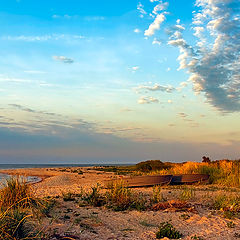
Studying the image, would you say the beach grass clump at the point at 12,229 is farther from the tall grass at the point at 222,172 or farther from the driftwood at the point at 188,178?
the tall grass at the point at 222,172

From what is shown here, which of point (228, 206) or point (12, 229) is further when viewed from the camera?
point (228, 206)

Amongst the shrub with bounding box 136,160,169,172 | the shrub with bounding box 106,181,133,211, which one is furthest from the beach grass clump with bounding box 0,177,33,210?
the shrub with bounding box 136,160,169,172

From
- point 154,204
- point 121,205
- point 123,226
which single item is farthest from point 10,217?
point 154,204

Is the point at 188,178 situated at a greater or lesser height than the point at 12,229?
greater

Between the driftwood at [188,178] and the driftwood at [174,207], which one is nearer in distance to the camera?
the driftwood at [174,207]

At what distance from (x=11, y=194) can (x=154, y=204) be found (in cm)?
415

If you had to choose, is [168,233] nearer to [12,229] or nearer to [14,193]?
[12,229]

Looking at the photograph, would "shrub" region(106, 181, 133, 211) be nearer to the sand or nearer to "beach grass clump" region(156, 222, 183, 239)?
the sand

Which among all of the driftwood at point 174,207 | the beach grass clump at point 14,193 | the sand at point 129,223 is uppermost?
the beach grass clump at point 14,193

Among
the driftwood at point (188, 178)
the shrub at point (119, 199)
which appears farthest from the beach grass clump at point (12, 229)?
the driftwood at point (188, 178)

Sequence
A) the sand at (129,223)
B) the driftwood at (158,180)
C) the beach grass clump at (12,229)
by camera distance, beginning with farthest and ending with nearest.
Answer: the driftwood at (158,180) < the sand at (129,223) < the beach grass clump at (12,229)

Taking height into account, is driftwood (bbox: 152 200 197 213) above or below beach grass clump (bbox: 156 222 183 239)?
above

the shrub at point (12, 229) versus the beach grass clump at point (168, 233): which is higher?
the shrub at point (12, 229)

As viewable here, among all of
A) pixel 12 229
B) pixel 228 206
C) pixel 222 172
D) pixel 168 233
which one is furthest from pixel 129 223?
pixel 222 172
